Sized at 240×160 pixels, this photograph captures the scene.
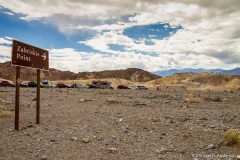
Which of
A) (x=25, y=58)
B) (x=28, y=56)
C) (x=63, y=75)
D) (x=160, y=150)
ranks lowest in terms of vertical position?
(x=160, y=150)

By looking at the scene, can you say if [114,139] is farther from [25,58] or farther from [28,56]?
[28,56]

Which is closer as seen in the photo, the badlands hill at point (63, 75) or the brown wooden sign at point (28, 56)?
the brown wooden sign at point (28, 56)

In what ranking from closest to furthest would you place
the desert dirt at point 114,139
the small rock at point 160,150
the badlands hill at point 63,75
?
the desert dirt at point 114,139
the small rock at point 160,150
the badlands hill at point 63,75

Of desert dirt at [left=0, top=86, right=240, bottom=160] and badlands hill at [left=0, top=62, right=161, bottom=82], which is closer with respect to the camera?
desert dirt at [left=0, top=86, right=240, bottom=160]

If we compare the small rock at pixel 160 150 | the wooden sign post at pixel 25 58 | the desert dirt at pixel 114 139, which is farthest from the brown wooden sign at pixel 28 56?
the small rock at pixel 160 150

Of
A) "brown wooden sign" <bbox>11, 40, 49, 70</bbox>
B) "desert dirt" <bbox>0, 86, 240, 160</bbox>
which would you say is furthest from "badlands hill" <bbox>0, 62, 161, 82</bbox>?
"desert dirt" <bbox>0, 86, 240, 160</bbox>

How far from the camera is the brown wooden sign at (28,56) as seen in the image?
11383 millimetres

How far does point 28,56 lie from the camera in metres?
12.4


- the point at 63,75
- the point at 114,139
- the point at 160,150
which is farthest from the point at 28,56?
the point at 63,75

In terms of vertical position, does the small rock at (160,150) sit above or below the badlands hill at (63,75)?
below

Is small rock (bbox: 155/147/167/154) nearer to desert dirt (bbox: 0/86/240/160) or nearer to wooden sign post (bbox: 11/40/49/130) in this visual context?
desert dirt (bbox: 0/86/240/160)

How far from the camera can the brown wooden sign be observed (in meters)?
11.4

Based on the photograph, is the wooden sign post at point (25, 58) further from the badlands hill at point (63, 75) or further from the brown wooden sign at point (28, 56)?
the badlands hill at point (63, 75)

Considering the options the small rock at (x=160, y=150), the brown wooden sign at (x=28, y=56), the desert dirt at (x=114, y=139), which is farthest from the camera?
the brown wooden sign at (x=28, y=56)
